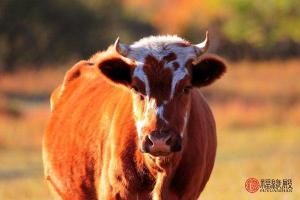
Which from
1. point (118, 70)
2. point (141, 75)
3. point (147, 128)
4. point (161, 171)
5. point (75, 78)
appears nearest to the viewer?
point (147, 128)

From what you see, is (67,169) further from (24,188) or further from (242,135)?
(242,135)

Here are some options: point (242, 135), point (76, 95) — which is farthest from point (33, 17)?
point (76, 95)

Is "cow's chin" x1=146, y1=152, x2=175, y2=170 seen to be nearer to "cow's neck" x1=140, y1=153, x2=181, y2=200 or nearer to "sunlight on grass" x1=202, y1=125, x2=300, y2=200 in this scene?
"cow's neck" x1=140, y1=153, x2=181, y2=200

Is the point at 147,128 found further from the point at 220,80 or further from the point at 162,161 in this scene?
the point at 220,80

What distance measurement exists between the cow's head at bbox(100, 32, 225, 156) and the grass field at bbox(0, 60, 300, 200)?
6006mm

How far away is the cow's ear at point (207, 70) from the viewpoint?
8047mm

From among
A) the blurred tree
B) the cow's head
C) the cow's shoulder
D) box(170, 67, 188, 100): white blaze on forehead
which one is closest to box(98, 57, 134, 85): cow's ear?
the cow's head

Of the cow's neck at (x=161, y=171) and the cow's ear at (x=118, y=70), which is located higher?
the cow's ear at (x=118, y=70)

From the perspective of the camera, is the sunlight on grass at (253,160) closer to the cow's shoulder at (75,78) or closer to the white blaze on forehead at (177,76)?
the cow's shoulder at (75,78)

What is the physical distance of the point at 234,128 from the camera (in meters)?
31.2

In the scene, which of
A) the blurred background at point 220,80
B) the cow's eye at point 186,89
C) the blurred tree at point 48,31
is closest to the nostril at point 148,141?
the cow's eye at point 186,89

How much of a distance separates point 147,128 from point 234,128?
944 inches

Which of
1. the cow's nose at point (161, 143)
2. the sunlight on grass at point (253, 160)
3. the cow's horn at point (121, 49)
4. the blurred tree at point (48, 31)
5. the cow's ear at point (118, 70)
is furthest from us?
the blurred tree at point (48, 31)

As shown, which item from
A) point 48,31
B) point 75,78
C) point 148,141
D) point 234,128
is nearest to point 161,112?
point 148,141
